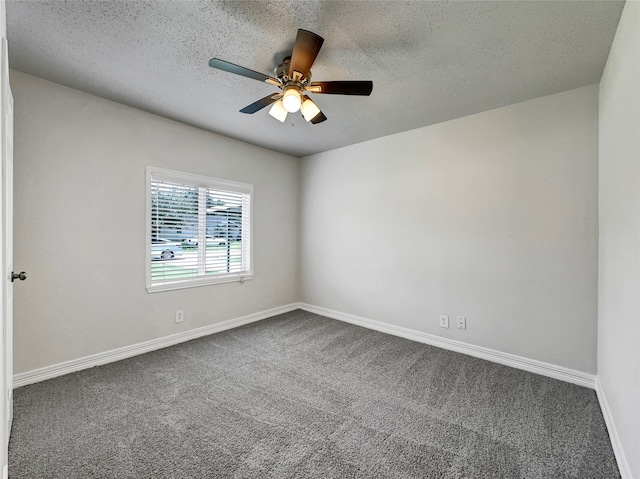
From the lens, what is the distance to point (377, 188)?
3.73m

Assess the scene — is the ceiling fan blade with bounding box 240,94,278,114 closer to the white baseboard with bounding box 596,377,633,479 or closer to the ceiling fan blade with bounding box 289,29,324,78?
the ceiling fan blade with bounding box 289,29,324,78

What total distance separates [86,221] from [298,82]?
2.32m

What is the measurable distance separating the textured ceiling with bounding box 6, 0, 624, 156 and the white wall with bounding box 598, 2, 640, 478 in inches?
12.2

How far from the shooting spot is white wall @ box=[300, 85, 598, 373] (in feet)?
7.86

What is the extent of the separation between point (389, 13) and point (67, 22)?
1.96m

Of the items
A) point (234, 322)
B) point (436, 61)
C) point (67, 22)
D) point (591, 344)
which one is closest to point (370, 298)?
point (234, 322)

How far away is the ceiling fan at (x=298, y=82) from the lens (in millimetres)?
1631

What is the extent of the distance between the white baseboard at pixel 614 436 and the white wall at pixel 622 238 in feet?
0.07

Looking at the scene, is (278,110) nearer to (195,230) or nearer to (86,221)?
(195,230)

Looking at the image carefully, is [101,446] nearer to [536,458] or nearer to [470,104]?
[536,458]

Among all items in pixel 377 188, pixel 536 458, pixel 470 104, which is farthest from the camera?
pixel 377 188

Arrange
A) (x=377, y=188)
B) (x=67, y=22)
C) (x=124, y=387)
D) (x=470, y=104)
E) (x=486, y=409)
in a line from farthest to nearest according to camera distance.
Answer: (x=377, y=188) → (x=470, y=104) → (x=124, y=387) → (x=486, y=409) → (x=67, y=22)

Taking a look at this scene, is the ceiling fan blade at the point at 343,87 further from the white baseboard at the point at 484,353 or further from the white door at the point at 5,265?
the white baseboard at the point at 484,353

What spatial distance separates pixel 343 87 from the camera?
6.22 feet
